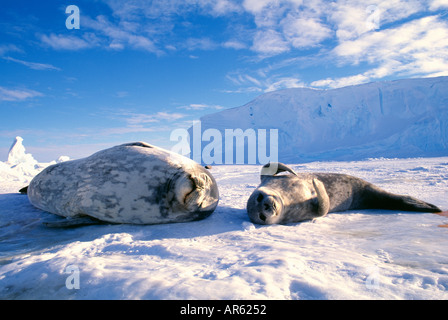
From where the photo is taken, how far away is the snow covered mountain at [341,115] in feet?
109

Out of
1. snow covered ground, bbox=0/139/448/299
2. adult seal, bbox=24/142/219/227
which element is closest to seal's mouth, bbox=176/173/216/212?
adult seal, bbox=24/142/219/227

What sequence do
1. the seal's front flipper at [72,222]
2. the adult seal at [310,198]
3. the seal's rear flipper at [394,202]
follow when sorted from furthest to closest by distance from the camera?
the seal's rear flipper at [394,202] → the adult seal at [310,198] → the seal's front flipper at [72,222]

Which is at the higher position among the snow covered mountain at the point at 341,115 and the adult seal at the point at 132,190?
the snow covered mountain at the point at 341,115

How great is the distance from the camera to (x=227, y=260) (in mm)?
1532

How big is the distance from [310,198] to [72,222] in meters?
2.58

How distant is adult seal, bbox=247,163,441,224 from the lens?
266 cm

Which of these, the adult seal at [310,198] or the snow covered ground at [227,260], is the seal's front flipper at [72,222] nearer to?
the snow covered ground at [227,260]

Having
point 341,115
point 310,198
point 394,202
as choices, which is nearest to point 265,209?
point 310,198

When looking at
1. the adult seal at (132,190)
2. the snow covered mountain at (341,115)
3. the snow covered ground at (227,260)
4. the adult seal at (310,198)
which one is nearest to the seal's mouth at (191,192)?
the adult seal at (132,190)

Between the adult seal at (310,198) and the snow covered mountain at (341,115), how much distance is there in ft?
96.2

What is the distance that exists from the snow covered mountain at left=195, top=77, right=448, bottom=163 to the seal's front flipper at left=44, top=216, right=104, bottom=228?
1226 inches

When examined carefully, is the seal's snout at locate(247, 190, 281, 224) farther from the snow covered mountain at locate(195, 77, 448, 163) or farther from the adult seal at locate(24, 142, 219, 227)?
the snow covered mountain at locate(195, 77, 448, 163)
